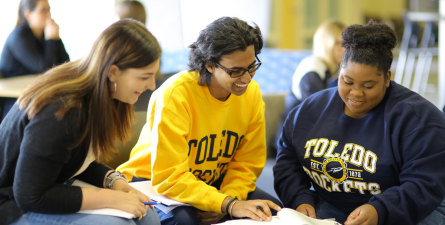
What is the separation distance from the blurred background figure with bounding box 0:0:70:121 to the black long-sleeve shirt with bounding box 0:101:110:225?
2042 millimetres

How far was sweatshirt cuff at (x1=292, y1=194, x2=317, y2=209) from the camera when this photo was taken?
1.44 m

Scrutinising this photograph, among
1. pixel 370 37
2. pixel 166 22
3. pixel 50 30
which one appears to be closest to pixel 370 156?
pixel 370 37

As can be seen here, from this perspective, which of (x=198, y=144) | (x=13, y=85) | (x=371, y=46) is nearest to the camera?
(x=371, y=46)

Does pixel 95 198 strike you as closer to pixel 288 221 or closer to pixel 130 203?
pixel 130 203

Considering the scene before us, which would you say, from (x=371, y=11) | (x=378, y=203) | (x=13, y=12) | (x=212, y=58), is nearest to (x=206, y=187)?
(x=212, y=58)

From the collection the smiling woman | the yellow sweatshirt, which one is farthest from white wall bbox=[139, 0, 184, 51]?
the smiling woman

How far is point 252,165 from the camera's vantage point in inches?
64.2

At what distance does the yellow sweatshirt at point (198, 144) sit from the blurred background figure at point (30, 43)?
6.11 feet

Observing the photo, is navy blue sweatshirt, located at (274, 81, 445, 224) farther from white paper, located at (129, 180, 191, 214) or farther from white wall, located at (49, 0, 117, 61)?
white wall, located at (49, 0, 117, 61)

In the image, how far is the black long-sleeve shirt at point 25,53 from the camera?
114 inches

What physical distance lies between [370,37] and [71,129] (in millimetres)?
986

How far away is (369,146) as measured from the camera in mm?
1322

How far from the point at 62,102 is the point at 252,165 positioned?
851 mm

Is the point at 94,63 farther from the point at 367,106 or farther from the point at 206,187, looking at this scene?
the point at 367,106
